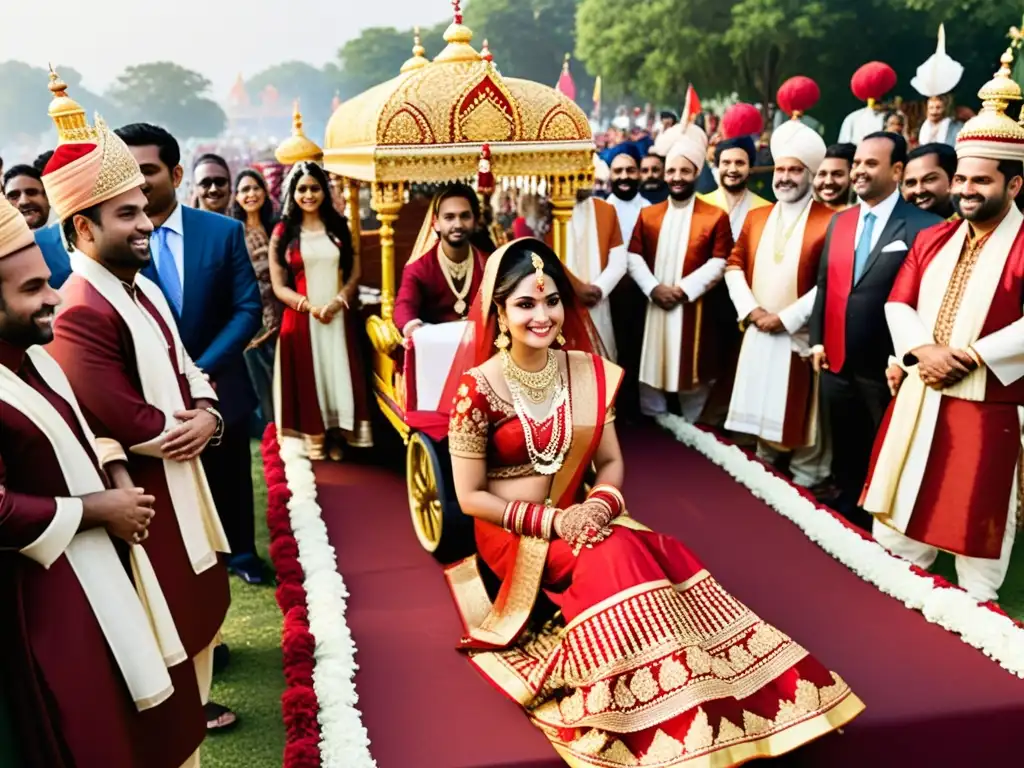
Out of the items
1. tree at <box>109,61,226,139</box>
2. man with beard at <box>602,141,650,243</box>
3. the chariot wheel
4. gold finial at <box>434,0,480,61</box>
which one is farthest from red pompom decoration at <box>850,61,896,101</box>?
tree at <box>109,61,226,139</box>

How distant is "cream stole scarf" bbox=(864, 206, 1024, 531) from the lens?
11.6 ft

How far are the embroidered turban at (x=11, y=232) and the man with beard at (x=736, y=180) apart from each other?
14.7 ft

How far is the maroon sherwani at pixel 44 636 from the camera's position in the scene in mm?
1841

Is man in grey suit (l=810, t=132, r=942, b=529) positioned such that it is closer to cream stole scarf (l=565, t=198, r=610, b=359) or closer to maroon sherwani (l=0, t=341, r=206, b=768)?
cream stole scarf (l=565, t=198, r=610, b=359)

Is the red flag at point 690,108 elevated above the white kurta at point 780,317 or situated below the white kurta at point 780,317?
above

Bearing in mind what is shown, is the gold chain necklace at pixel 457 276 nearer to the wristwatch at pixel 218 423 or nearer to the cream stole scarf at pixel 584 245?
the cream stole scarf at pixel 584 245

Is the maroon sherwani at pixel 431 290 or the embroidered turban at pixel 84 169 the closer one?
the embroidered turban at pixel 84 169

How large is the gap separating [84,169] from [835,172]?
12.5 ft

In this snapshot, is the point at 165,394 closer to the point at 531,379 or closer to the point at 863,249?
the point at 531,379

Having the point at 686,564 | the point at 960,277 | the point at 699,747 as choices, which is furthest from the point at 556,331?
the point at 960,277

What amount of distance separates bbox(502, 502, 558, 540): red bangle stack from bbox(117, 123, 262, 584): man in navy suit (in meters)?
1.42

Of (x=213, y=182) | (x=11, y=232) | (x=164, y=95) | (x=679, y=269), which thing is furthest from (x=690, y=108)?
(x=164, y=95)

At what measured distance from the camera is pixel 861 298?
4.34 m

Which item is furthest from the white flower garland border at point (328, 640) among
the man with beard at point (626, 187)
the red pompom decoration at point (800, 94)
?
the red pompom decoration at point (800, 94)
